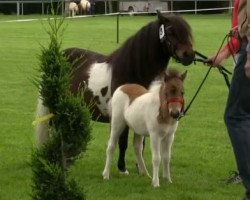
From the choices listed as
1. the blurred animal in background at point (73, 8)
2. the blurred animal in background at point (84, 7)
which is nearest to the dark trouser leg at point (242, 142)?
the blurred animal in background at point (73, 8)

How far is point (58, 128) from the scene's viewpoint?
4.04m

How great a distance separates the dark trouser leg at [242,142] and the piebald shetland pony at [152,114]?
2.75 feet

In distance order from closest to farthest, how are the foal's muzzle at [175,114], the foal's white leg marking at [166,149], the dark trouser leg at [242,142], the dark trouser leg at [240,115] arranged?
the dark trouser leg at [240,115], the dark trouser leg at [242,142], the foal's muzzle at [175,114], the foal's white leg marking at [166,149]

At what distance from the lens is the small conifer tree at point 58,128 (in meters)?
4.00

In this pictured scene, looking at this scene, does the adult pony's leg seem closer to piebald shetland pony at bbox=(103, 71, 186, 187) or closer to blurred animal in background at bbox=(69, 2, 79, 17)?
piebald shetland pony at bbox=(103, 71, 186, 187)

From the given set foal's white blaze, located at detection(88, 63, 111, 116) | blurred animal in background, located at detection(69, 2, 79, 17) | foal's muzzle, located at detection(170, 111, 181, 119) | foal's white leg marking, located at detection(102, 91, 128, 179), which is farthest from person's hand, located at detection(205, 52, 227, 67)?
blurred animal in background, located at detection(69, 2, 79, 17)

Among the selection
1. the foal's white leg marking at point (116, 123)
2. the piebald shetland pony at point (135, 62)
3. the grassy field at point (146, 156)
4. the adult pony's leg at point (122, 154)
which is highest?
the piebald shetland pony at point (135, 62)

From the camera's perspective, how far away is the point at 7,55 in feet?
75.7

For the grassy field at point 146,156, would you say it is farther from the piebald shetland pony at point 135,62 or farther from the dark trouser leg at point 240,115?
the dark trouser leg at point 240,115

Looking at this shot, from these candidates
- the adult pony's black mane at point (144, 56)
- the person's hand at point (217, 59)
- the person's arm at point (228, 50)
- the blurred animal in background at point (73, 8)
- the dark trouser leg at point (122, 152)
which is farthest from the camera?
the blurred animal in background at point (73, 8)

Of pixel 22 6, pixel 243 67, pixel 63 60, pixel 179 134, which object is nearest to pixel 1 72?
pixel 179 134

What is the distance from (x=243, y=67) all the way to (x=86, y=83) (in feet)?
9.53

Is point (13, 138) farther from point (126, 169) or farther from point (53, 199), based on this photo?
point (53, 199)

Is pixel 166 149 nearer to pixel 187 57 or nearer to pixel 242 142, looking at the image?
pixel 187 57
